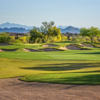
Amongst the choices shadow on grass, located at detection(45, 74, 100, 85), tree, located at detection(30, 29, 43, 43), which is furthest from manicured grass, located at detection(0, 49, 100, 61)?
tree, located at detection(30, 29, 43, 43)

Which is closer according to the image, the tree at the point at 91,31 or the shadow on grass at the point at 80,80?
A: the shadow on grass at the point at 80,80

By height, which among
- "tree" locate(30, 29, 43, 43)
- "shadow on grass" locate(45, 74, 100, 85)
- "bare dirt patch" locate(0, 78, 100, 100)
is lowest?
"bare dirt patch" locate(0, 78, 100, 100)

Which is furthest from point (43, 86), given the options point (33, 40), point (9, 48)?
point (33, 40)

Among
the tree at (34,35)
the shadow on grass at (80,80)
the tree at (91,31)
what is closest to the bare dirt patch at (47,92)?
the shadow on grass at (80,80)

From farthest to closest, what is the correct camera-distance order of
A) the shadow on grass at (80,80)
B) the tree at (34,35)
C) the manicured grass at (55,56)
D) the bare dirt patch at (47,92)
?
the tree at (34,35) < the manicured grass at (55,56) < the shadow on grass at (80,80) < the bare dirt patch at (47,92)

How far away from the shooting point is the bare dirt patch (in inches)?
309

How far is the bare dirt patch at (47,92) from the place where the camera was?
25.8ft

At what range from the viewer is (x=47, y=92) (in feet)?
28.6

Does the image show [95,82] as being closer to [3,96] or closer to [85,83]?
[85,83]

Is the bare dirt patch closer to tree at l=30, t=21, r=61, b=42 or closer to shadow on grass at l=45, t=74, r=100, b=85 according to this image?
shadow on grass at l=45, t=74, r=100, b=85

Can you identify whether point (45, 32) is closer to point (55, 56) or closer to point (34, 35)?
point (34, 35)

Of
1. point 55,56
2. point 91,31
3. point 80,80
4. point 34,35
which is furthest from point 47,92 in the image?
point 91,31

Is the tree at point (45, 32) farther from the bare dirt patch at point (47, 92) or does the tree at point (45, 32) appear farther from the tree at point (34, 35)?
the bare dirt patch at point (47, 92)

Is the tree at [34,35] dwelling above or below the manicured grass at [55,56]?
above
